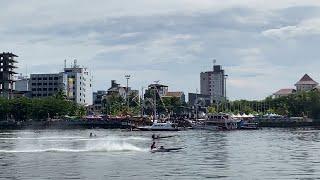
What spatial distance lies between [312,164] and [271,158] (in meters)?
8.99

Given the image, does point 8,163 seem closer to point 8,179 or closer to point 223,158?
point 8,179

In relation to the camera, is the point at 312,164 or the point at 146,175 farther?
the point at 312,164

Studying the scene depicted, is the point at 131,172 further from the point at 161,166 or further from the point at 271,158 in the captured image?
the point at 271,158

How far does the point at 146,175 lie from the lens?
54.0m

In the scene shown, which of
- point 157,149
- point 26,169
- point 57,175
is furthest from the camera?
point 157,149

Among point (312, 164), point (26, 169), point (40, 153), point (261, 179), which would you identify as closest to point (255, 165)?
point (312, 164)

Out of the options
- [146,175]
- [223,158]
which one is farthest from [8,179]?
[223,158]

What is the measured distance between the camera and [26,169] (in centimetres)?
6025

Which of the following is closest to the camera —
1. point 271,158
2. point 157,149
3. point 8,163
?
point 8,163

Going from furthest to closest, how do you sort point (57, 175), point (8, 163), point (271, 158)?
point (271, 158), point (8, 163), point (57, 175)

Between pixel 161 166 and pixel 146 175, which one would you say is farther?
pixel 161 166

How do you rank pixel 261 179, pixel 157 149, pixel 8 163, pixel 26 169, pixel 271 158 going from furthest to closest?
pixel 157 149 < pixel 271 158 < pixel 8 163 < pixel 26 169 < pixel 261 179

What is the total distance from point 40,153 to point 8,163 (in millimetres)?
14399

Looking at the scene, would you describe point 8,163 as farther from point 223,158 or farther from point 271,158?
point 271,158
